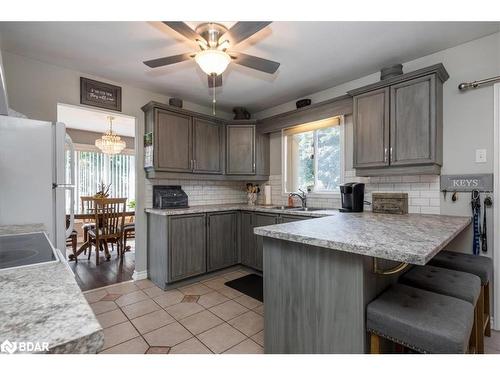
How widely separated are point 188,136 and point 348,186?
7.11 feet

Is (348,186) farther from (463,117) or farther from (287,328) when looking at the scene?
(287,328)

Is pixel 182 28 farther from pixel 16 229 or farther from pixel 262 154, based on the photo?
pixel 262 154

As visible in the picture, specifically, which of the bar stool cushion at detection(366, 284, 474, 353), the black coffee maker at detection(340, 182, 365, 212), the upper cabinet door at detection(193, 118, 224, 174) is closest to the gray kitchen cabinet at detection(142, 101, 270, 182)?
the upper cabinet door at detection(193, 118, 224, 174)

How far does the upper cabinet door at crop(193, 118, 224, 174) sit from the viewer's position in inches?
137

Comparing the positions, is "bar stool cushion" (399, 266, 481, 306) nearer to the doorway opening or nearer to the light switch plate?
the light switch plate

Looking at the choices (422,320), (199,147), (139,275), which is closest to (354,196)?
(422,320)

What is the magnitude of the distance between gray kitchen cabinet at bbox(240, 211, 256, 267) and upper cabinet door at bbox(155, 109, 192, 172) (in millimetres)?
1048

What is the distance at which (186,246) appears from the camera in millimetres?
3027

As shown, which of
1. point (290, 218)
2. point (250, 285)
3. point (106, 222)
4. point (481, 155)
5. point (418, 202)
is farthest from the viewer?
point (106, 222)

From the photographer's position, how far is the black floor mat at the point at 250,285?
9.09ft

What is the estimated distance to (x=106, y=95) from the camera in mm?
2959

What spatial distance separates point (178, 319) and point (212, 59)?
2223 mm

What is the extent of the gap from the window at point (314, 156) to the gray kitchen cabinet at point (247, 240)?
0.82 metres
